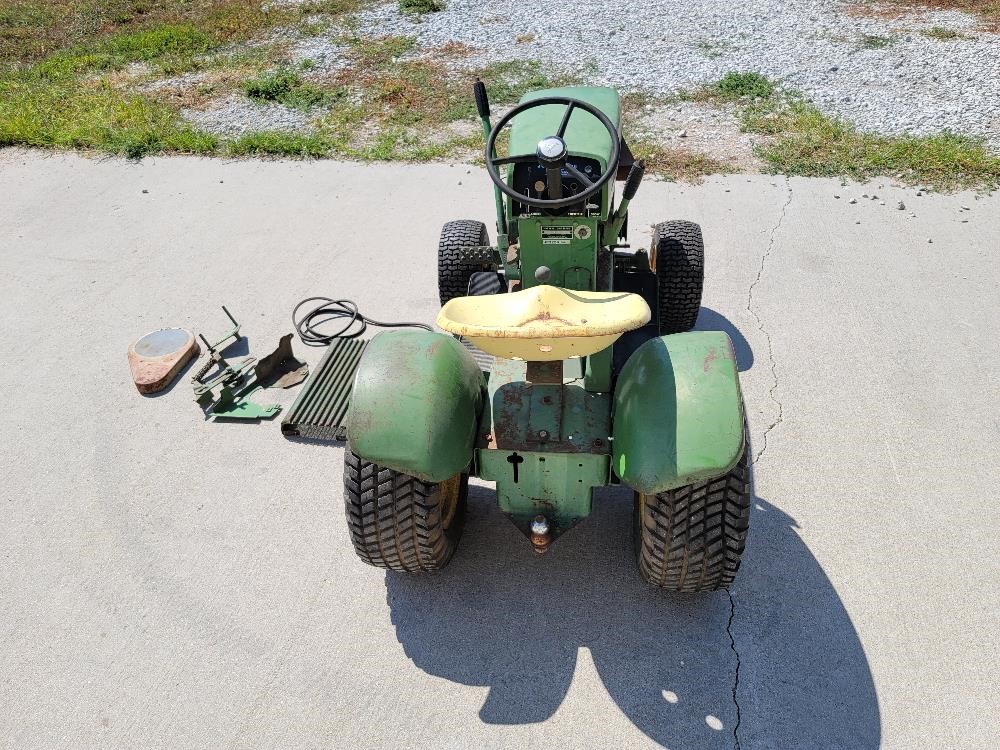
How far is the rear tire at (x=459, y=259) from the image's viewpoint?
4.91 m

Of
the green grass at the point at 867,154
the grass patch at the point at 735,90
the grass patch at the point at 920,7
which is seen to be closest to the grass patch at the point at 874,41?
the grass patch at the point at 920,7

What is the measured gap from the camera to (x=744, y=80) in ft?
28.3

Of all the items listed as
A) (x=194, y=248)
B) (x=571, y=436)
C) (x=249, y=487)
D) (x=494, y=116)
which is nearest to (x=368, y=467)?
(x=571, y=436)

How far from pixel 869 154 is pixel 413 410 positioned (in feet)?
20.4

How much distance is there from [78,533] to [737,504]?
3431 millimetres

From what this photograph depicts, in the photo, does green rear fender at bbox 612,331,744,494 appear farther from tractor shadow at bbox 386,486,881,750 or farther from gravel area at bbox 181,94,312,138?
gravel area at bbox 181,94,312,138

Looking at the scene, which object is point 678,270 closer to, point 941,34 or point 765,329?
point 765,329

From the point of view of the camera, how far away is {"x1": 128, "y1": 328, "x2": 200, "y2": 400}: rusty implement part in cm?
474

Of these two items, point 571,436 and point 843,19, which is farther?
point 843,19

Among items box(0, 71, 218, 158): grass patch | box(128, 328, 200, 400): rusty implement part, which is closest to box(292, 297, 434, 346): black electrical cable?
box(128, 328, 200, 400): rusty implement part

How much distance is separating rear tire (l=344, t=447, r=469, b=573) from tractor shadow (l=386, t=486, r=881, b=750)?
1.18 feet

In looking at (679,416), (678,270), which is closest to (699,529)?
(679,416)

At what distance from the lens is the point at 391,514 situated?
3.04 metres

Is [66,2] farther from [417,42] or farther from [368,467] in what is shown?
[368,467]
